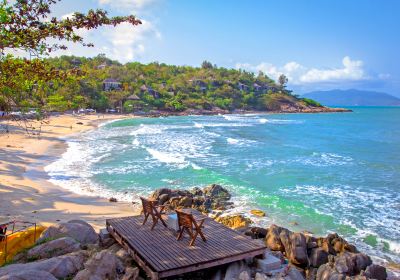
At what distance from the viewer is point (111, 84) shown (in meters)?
95.7

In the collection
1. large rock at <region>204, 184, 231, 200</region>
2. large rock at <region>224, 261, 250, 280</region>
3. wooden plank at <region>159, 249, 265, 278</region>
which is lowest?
large rock at <region>204, 184, 231, 200</region>

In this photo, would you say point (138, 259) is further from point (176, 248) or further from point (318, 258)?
point (318, 258)

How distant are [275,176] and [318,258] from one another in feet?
43.8

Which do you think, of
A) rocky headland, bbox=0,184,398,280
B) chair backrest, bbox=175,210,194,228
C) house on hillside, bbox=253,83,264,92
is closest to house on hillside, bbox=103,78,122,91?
house on hillside, bbox=253,83,264,92

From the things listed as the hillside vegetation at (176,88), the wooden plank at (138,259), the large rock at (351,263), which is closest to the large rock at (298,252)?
the large rock at (351,263)

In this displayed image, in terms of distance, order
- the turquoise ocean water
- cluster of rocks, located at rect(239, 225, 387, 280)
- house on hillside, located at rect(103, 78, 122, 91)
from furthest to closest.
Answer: house on hillside, located at rect(103, 78, 122, 91) → the turquoise ocean water → cluster of rocks, located at rect(239, 225, 387, 280)

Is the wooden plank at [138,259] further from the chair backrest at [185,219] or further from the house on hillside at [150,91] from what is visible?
the house on hillside at [150,91]

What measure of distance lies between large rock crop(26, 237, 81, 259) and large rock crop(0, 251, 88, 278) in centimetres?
68

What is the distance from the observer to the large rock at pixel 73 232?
885cm

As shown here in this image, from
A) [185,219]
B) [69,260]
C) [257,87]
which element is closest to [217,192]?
[185,219]

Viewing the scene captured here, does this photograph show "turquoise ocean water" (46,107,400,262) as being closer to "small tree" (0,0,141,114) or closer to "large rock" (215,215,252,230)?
"large rock" (215,215,252,230)

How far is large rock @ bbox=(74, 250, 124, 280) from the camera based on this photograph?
658 centimetres

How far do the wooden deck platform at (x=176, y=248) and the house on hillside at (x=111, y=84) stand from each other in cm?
8802

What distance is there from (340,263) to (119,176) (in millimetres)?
15406
